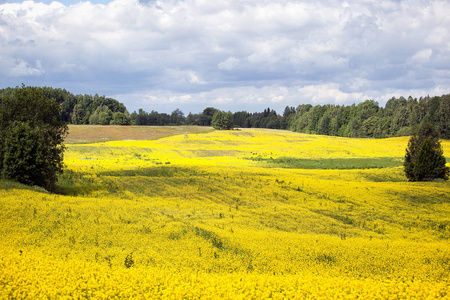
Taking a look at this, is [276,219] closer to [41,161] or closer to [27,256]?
[27,256]

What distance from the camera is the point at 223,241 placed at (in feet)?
40.2

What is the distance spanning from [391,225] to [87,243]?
1462cm

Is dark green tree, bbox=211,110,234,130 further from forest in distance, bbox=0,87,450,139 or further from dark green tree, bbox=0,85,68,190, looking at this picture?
dark green tree, bbox=0,85,68,190

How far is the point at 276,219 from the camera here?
1753 centimetres

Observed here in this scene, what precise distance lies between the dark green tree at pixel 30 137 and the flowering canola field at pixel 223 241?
5.60 ft

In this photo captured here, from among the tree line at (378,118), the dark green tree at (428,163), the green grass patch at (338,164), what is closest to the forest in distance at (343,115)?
the tree line at (378,118)

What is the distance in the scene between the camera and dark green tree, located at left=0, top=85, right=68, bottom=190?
788 inches

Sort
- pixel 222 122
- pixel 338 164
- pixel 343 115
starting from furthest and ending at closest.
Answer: pixel 343 115 → pixel 222 122 → pixel 338 164

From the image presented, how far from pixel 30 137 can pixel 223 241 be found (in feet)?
49.0

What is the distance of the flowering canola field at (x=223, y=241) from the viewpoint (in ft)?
25.6

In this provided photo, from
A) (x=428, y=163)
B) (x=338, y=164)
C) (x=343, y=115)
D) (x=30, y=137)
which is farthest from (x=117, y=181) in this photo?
(x=343, y=115)

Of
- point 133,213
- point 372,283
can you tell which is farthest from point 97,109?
point 372,283

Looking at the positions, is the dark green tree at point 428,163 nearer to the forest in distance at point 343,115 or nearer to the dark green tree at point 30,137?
the dark green tree at point 30,137

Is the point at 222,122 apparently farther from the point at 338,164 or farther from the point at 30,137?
the point at 30,137
